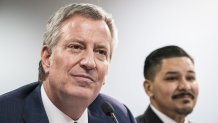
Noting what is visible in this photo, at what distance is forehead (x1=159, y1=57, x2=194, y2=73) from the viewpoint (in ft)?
6.68

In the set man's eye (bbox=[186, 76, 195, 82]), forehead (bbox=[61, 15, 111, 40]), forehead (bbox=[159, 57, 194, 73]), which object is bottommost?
man's eye (bbox=[186, 76, 195, 82])

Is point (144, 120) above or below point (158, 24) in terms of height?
below

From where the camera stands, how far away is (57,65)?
4.03 ft

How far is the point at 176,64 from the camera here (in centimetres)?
206

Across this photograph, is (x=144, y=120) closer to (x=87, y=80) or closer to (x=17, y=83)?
(x=87, y=80)

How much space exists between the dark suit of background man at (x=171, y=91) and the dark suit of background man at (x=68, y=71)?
748 millimetres

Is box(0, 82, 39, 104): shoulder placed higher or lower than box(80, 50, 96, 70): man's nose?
lower

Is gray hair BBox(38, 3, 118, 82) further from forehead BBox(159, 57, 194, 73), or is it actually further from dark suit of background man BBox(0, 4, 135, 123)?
forehead BBox(159, 57, 194, 73)

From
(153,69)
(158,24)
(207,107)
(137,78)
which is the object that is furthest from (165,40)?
(153,69)

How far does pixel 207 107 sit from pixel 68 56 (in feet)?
7.11

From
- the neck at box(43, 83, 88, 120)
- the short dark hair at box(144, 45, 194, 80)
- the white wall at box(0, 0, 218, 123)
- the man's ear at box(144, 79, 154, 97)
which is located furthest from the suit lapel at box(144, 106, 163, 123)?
the white wall at box(0, 0, 218, 123)

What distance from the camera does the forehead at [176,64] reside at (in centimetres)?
204

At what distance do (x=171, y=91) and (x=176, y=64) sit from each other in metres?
0.18

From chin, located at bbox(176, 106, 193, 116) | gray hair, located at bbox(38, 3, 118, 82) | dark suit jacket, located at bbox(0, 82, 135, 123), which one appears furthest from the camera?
chin, located at bbox(176, 106, 193, 116)
